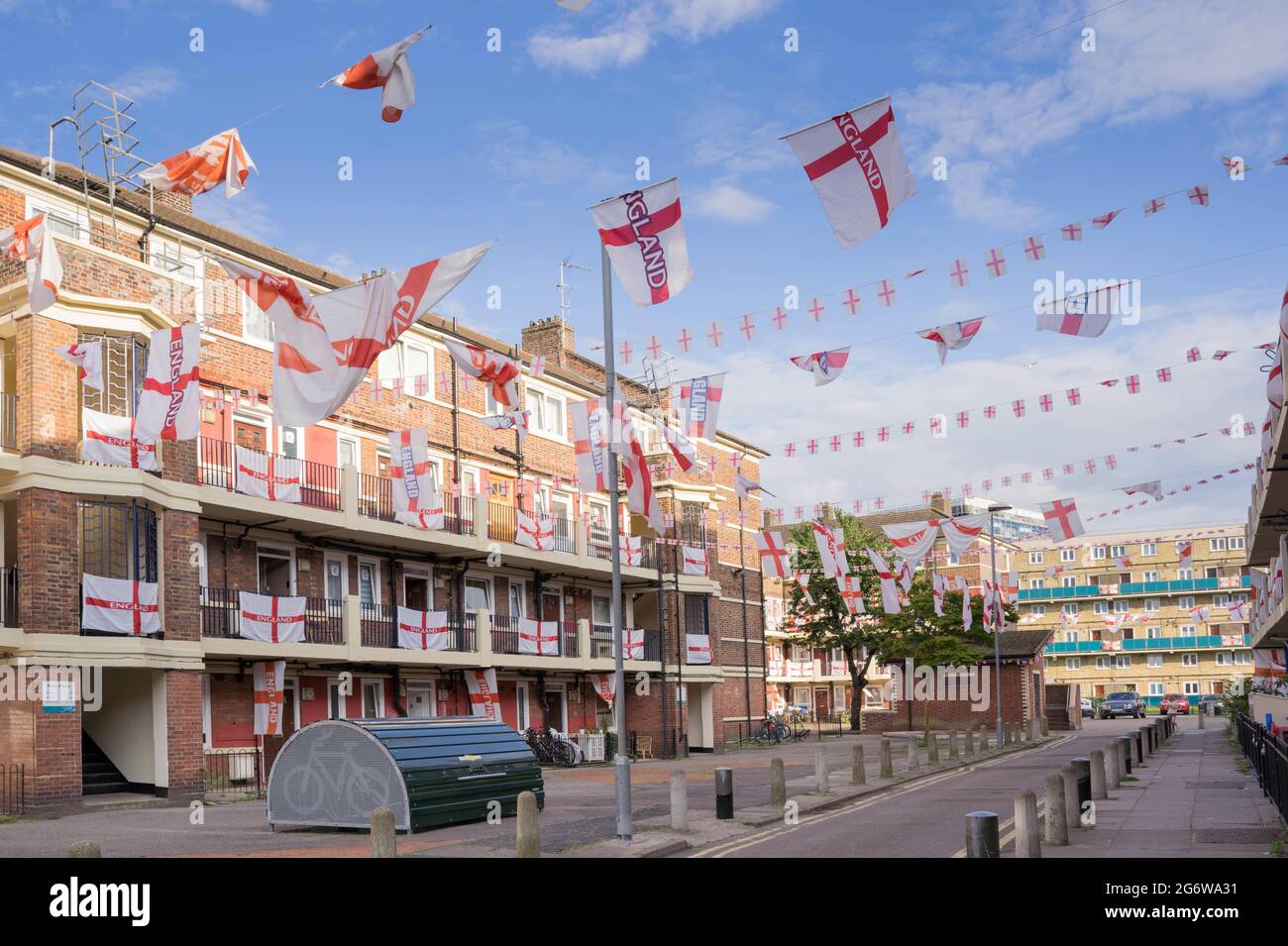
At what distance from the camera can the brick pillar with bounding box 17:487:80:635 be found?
22.4 meters

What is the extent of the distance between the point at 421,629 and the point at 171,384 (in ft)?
42.2

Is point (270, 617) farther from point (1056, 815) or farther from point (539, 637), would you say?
point (1056, 815)

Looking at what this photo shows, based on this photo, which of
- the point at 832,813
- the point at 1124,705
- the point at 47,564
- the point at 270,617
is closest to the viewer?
the point at 832,813

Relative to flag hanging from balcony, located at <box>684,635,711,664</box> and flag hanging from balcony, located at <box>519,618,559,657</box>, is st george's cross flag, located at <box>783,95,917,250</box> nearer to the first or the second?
flag hanging from balcony, located at <box>519,618,559,657</box>

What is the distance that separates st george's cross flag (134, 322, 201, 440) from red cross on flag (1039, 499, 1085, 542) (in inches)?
735

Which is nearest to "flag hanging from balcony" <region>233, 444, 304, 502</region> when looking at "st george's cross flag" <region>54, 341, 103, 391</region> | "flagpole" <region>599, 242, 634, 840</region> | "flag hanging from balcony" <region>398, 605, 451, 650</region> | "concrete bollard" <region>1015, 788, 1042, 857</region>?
"flag hanging from balcony" <region>398, 605, 451, 650</region>

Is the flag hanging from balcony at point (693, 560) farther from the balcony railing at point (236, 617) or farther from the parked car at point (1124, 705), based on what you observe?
the parked car at point (1124, 705)

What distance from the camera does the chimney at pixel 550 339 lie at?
46.1 metres

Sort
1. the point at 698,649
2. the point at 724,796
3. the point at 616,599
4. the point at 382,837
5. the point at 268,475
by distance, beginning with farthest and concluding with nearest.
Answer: the point at 698,649 < the point at 268,475 < the point at 724,796 < the point at 616,599 < the point at 382,837

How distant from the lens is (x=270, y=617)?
28.1 meters

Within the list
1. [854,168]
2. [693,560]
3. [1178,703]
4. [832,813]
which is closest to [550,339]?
[693,560]

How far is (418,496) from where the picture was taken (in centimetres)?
3180

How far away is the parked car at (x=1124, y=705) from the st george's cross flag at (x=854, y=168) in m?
67.7
